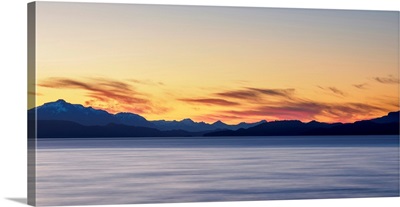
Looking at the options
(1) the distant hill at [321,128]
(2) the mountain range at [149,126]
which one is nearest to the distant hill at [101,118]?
(2) the mountain range at [149,126]

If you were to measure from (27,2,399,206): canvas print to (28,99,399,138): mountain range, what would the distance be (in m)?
0.02

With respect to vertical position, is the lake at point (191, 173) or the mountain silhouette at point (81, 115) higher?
the mountain silhouette at point (81, 115)

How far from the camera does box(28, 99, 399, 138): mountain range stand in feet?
52.8

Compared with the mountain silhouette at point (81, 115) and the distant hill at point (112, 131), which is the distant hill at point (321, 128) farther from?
the mountain silhouette at point (81, 115)

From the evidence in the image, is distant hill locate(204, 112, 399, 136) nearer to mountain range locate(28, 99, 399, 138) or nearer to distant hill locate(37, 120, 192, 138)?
mountain range locate(28, 99, 399, 138)

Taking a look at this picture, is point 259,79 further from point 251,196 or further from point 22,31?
point 22,31

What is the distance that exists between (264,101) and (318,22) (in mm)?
1370

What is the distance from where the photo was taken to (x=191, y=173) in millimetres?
17094

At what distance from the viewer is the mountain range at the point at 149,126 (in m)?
16.1

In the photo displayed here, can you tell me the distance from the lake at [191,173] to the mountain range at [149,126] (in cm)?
12

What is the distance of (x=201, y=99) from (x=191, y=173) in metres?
1.03

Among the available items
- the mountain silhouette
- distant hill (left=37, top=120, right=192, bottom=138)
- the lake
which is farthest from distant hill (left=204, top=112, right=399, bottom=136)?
the mountain silhouette

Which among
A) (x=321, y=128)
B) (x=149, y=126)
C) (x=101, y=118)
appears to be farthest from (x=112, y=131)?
(x=321, y=128)

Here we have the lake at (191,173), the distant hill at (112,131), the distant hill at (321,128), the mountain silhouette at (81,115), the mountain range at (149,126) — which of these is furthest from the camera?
the distant hill at (321,128)
